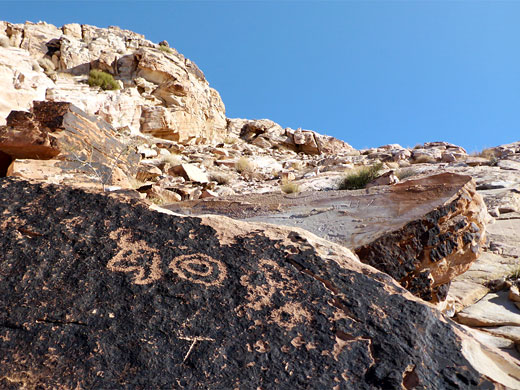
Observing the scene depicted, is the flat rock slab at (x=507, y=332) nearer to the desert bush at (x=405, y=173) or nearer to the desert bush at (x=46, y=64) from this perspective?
the desert bush at (x=405, y=173)

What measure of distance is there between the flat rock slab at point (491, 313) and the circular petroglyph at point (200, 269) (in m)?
2.56

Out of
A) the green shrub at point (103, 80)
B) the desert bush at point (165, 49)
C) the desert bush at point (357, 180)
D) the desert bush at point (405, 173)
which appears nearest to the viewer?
the desert bush at point (357, 180)

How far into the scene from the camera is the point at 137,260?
1.60 meters

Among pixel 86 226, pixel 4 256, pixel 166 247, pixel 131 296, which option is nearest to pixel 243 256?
pixel 166 247

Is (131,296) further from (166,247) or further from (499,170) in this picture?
(499,170)

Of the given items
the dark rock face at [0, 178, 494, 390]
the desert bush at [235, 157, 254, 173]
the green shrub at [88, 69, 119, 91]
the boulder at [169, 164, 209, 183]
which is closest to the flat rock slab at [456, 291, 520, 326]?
the dark rock face at [0, 178, 494, 390]

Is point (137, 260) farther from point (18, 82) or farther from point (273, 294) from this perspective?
point (18, 82)

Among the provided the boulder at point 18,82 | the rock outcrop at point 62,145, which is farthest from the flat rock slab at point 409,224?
the boulder at point 18,82

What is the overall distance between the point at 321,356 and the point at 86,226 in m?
1.16

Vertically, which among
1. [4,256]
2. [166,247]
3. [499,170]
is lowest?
[4,256]

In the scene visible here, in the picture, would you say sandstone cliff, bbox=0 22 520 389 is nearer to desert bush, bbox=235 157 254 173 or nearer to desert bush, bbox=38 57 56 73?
desert bush, bbox=235 157 254 173

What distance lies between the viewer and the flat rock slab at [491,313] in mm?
3148

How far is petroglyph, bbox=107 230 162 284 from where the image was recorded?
154 cm

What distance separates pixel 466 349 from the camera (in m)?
1.46
